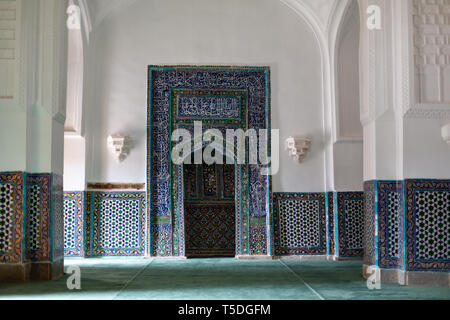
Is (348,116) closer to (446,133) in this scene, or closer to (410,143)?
(410,143)

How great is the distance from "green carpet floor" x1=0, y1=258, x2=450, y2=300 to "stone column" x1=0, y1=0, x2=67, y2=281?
1.17 feet

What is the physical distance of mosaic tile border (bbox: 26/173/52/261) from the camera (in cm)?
452

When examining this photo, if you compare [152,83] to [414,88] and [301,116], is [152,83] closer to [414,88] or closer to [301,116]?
[301,116]

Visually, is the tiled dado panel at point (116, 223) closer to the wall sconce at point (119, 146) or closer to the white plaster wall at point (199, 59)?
the white plaster wall at point (199, 59)

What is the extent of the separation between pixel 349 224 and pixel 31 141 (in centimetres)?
374

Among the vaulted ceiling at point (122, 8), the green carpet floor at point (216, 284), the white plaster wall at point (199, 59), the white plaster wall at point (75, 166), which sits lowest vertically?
the green carpet floor at point (216, 284)

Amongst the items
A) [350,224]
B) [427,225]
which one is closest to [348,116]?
[350,224]

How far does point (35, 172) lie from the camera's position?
458 cm

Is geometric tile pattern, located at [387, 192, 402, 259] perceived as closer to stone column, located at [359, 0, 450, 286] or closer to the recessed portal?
stone column, located at [359, 0, 450, 286]

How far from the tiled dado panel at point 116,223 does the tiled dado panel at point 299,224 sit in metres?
1.62

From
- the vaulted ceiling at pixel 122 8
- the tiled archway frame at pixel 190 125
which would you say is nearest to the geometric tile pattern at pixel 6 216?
the tiled archway frame at pixel 190 125

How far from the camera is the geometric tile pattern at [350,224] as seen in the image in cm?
638

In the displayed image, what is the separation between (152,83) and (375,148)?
3.13 meters

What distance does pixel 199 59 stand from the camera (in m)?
6.60
